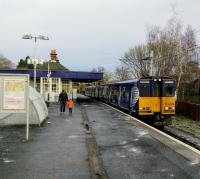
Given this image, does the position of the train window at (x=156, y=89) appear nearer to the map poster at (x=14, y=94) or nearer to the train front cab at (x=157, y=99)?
the train front cab at (x=157, y=99)

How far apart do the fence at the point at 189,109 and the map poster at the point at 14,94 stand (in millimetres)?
19181

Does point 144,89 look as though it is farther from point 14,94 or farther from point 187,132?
point 14,94

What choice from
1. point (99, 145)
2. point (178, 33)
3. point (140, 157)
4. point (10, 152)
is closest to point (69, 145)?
point (99, 145)

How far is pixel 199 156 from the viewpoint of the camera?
399 inches

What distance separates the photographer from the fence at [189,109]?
30144 mm

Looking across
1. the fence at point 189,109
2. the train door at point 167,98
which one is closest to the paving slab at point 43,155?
the train door at point 167,98

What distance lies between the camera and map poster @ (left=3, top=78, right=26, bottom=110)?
1339 cm

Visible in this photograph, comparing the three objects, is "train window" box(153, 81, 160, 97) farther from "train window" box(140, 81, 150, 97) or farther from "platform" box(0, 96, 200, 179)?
"platform" box(0, 96, 200, 179)

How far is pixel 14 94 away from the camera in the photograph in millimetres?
13516

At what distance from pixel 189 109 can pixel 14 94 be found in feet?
70.0

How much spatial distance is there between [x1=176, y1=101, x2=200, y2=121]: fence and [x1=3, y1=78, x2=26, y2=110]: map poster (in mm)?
19181

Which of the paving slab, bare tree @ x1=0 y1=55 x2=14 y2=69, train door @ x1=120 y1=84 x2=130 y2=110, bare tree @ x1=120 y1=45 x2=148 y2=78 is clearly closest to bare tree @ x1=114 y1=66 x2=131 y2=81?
bare tree @ x1=120 y1=45 x2=148 y2=78

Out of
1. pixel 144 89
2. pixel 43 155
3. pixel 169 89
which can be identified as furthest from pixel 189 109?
pixel 43 155

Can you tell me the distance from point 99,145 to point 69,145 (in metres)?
0.90
